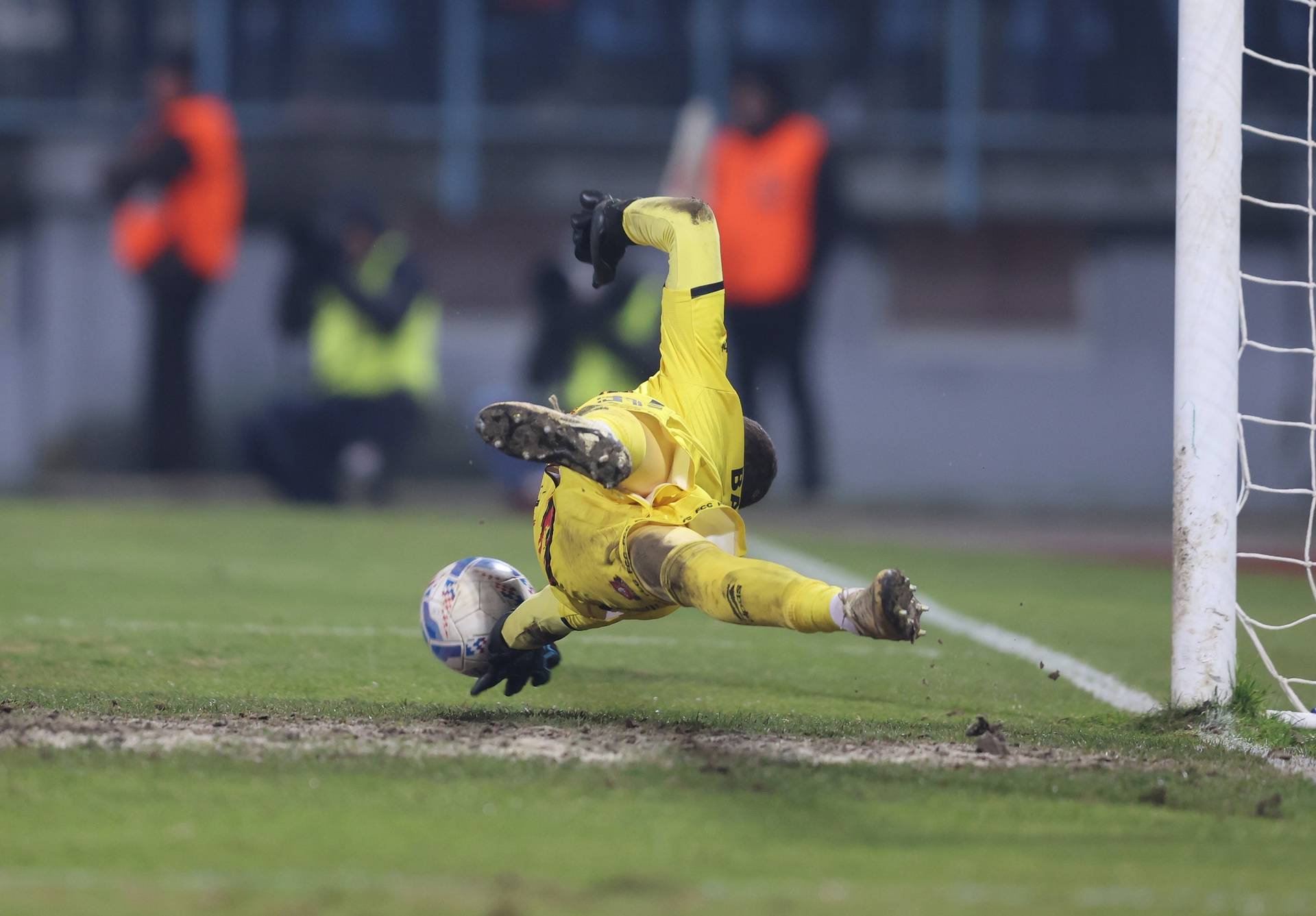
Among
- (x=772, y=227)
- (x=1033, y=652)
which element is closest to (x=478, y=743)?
(x=1033, y=652)

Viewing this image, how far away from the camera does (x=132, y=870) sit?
2723mm

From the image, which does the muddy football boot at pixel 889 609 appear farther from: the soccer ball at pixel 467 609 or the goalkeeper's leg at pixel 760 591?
the soccer ball at pixel 467 609

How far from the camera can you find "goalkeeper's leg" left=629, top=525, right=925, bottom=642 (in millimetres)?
3344

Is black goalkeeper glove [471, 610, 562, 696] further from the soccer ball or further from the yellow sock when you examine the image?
the yellow sock

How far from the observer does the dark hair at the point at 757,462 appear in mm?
4621

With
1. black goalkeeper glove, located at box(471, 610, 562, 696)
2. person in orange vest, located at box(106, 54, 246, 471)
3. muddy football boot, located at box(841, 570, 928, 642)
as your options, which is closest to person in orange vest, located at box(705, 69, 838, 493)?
person in orange vest, located at box(106, 54, 246, 471)

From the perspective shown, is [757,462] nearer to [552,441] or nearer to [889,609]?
[552,441]

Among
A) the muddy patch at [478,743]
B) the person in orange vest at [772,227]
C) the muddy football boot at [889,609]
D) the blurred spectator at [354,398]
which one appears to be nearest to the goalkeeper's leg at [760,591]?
the muddy football boot at [889,609]

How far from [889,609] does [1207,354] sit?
1.59 m

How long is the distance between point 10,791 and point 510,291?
1289 centimetres

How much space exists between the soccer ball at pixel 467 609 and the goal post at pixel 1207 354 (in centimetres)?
175

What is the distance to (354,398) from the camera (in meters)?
13.1

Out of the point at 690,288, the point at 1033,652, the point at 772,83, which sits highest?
the point at 772,83

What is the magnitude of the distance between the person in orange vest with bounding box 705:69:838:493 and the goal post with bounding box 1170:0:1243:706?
982cm
